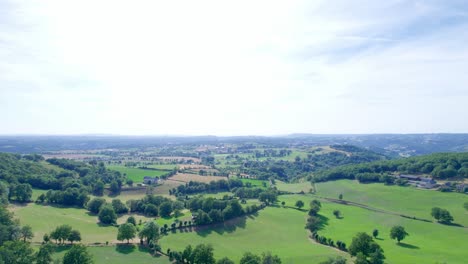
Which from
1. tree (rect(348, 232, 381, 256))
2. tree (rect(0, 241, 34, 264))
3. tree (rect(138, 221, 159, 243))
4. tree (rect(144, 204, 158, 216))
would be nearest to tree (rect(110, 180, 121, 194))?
tree (rect(144, 204, 158, 216))

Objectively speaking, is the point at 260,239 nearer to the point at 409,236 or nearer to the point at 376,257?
the point at 376,257

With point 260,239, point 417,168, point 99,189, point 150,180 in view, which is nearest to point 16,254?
point 260,239

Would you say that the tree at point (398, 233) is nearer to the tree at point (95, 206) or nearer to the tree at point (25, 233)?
the tree at point (25, 233)

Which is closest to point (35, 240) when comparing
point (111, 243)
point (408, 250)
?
point (111, 243)

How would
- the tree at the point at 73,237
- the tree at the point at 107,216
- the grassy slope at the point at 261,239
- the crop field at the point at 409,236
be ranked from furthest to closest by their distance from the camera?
1. the tree at the point at 107,216
2. the grassy slope at the point at 261,239
3. the tree at the point at 73,237
4. the crop field at the point at 409,236

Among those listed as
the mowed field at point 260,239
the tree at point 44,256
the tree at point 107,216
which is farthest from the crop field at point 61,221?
the tree at point 44,256

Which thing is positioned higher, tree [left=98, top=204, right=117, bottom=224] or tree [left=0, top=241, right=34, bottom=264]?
tree [left=0, top=241, right=34, bottom=264]

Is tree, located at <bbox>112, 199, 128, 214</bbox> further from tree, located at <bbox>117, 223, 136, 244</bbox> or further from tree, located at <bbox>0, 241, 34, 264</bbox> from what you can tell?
tree, located at <bbox>0, 241, 34, 264</bbox>
